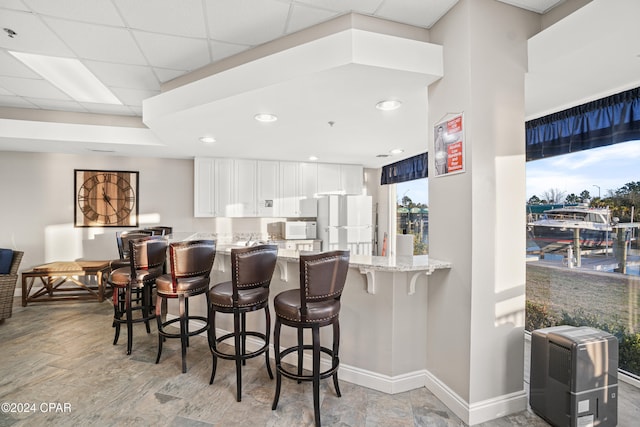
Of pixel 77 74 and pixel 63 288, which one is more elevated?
pixel 77 74

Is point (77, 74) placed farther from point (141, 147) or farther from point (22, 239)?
point (22, 239)

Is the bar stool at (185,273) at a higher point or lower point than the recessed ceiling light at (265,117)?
lower

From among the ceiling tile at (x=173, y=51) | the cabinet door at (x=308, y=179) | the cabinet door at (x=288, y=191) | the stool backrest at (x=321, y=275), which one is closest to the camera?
the stool backrest at (x=321, y=275)

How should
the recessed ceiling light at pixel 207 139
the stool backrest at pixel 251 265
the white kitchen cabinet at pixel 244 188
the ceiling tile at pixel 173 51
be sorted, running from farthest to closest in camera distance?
the white kitchen cabinet at pixel 244 188
the recessed ceiling light at pixel 207 139
the ceiling tile at pixel 173 51
the stool backrest at pixel 251 265

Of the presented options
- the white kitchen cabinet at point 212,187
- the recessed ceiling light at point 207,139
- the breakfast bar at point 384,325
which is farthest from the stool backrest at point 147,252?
the white kitchen cabinet at point 212,187

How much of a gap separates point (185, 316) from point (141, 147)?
9.28 ft

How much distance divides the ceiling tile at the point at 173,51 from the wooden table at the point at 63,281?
11.1 feet

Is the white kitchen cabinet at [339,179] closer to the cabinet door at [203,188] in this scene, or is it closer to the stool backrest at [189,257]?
the cabinet door at [203,188]

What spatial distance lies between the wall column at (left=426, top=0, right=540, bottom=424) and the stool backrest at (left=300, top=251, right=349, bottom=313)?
806 millimetres

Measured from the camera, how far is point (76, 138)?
3.96 m

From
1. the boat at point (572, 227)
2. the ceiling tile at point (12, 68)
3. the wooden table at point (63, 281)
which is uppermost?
the ceiling tile at point (12, 68)

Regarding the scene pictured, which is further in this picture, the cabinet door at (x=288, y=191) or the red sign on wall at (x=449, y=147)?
the cabinet door at (x=288, y=191)

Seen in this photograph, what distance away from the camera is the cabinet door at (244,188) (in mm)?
5113

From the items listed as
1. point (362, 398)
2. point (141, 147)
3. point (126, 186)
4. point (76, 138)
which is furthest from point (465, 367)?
point (126, 186)
